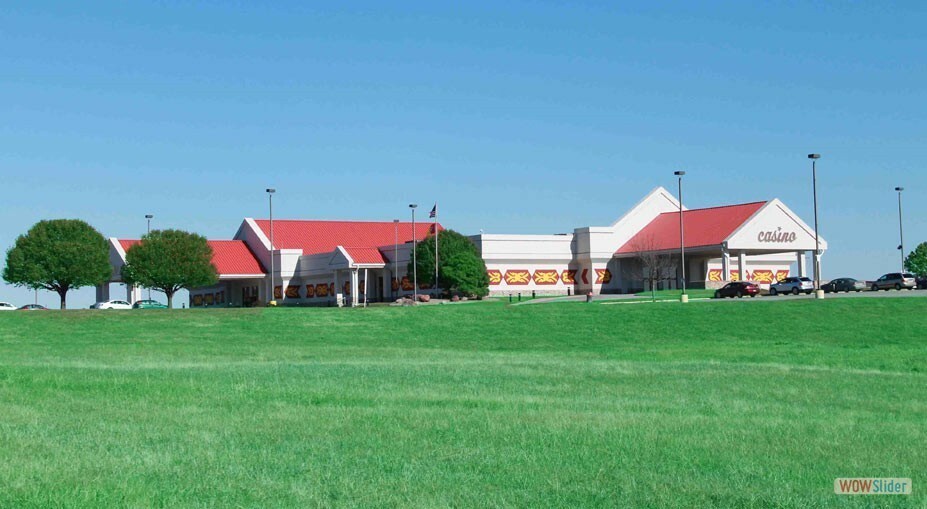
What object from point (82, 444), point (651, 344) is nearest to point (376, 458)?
point (82, 444)

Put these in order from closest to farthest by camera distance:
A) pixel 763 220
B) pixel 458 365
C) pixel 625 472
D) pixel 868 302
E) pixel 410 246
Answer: pixel 625 472 → pixel 458 365 → pixel 868 302 → pixel 763 220 → pixel 410 246

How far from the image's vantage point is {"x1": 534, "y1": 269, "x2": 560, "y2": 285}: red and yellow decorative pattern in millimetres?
94125

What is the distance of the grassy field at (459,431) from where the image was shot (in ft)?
33.6

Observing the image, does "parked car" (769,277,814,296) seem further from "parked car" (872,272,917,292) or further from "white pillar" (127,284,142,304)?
"white pillar" (127,284,142,304)

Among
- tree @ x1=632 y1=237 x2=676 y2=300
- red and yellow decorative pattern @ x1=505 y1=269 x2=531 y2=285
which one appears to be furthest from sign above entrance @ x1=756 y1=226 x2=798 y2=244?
red and yellow decorative pattern @ x1=505 y1=269 x2=531 y2=285

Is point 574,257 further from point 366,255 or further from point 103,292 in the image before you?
point 103,292

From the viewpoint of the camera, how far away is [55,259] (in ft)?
282

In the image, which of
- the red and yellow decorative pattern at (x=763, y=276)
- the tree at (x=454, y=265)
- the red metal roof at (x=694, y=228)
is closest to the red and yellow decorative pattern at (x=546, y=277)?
the red metal roof at (x=694, y=228)

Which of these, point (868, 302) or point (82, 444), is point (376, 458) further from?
point (868, 302)

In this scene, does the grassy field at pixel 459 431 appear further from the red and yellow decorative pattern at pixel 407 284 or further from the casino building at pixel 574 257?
the red and yellow decorative pattern at pixel 407 284

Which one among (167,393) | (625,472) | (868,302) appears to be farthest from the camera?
(868,302)

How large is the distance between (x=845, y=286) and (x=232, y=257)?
55.7 meters

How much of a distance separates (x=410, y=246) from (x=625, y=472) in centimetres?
8204

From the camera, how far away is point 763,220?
285 feet
